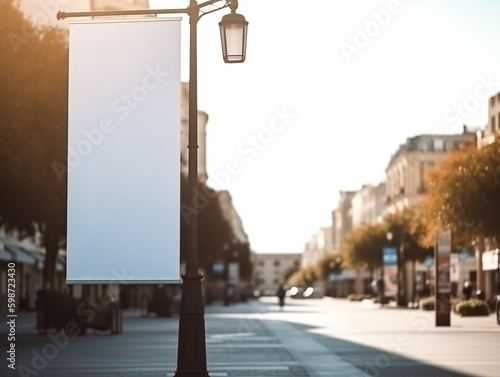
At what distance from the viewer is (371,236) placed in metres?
103

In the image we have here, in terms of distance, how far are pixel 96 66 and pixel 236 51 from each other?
188cm

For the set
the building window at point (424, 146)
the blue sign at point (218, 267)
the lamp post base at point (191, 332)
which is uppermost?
the building window at point (424, 146)

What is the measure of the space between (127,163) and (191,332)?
2.34 metres

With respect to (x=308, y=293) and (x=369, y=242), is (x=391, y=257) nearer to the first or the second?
(x=369, y=242)

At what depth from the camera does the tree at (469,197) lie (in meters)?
46.4

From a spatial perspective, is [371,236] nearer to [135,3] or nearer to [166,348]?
[135,3]

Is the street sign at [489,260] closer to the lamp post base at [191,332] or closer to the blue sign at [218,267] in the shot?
the blue sign at [218,267]

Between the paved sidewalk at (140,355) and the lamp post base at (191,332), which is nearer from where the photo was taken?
the lamp post base at (191,332)

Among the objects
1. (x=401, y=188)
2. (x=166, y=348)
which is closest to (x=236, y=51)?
(x=166, y=348)

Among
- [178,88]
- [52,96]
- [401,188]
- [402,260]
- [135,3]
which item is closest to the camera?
[178,88]

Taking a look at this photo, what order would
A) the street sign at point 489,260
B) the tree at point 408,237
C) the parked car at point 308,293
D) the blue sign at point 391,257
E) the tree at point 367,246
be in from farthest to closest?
the parked car at point 308,293 < the tree at point 367,246 < the tree at point 408,237 < the blue sign at point 391,257 < the street sign at point 489,260

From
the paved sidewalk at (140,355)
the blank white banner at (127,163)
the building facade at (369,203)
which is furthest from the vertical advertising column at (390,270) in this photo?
the blank white banner at (127,163)

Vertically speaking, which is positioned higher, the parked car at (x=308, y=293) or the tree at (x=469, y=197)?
the tree at (x=469, y=197)

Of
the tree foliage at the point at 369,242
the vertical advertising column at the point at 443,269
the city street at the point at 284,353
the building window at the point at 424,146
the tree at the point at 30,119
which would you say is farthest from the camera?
the building window at the point at 424,146
